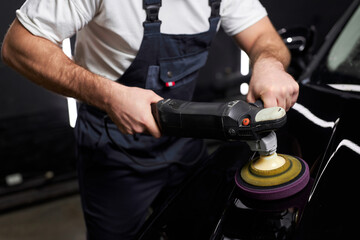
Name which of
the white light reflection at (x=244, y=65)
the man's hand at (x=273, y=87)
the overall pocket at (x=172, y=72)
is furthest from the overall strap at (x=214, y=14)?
the white light reflection at (x=244, y=65)

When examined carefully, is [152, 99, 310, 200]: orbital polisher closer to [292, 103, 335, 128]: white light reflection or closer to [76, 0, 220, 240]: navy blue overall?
[292, 103, 335, 128]: white light reflection

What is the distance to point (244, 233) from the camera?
2.59ft

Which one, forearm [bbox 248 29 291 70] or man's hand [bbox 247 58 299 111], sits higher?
man's hand [bbox 247 58 299 111]

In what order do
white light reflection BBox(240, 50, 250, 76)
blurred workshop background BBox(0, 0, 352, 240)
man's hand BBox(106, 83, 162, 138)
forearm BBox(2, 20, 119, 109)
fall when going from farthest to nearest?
white light reflection BBox(240, 50, 250, 76)
blurred workshop background BBox(0, 0, 352, 240)
forearm BBox(2, 20, 119, 109)
man's hand BBox(106, 83, 162, 138)

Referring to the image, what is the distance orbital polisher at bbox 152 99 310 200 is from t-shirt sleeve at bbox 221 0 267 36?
56 cm

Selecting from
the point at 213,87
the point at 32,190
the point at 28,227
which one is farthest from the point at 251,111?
the point at 213,87

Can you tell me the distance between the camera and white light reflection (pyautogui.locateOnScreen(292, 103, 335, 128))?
1088 millimetres

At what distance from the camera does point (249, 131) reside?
2.62 feet

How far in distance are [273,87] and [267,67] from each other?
14 cm

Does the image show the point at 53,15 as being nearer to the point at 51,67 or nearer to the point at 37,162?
the point at 51,67

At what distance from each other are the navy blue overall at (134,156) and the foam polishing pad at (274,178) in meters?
0.46

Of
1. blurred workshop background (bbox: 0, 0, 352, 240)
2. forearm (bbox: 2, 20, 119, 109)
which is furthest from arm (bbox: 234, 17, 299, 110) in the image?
blurred workshop background (bbox: 0, 0, 352, 240)

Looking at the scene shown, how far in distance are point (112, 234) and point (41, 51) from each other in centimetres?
68

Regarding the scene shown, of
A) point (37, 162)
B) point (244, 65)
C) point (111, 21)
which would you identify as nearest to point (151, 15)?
point (111, 21)
